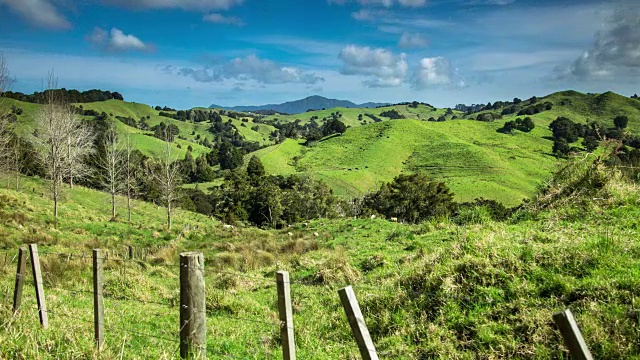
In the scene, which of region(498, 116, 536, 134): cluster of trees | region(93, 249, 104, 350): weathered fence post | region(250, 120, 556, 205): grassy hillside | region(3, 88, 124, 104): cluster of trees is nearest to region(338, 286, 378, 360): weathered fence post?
region(93, 249, 104, 350): weathered fence post

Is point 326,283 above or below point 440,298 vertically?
below

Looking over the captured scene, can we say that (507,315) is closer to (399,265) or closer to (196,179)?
(399,265)

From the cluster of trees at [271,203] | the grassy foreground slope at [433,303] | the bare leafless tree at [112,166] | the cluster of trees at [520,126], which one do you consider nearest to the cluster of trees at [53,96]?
the bare leafless tree at [112,166]

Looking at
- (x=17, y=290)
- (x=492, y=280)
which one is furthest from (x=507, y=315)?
(x=17, y=290)

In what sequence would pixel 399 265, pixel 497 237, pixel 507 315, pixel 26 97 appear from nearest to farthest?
pixel 507 315, pixel 497 237, pixel 399 265, pixel 26 97

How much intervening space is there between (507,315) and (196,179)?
A: 119686 millimetres

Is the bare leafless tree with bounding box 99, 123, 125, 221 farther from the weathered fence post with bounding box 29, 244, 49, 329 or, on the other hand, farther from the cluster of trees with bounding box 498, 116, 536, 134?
the cluster of trees with bounding box 498, 116, 536, 134

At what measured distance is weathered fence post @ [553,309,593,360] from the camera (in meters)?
2.79

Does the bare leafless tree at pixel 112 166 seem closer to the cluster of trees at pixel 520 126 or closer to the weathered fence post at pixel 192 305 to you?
the weathered fence post at pixel 192 305

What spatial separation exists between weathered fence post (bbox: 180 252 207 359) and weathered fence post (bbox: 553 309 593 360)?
13.0ft

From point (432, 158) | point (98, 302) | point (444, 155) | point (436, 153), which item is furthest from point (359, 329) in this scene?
point (436, 153)

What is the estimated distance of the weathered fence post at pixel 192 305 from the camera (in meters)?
5.20

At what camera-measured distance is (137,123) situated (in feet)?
596

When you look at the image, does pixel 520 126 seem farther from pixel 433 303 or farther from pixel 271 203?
pixel 433 303
